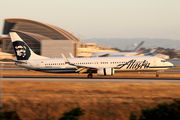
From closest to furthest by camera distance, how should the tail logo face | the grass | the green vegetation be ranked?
1. the green vegetation
2. the grass
3. the tail logo face

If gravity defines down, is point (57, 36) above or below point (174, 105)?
above

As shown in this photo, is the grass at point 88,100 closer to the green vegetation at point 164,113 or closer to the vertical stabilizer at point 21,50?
the green vegetation at point 164,113

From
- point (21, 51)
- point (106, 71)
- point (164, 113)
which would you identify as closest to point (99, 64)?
point (106, 71)

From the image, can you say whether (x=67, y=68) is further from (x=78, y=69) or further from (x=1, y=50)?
(x=1, y=50)

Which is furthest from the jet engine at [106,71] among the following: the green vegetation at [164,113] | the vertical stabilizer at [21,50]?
the green vegetation at [164,113]

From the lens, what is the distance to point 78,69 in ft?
111

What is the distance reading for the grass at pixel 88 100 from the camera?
17.5m

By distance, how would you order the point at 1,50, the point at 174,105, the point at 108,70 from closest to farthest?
1. the point at 174,105
2. the point at 108,70
3. the point at 1,50

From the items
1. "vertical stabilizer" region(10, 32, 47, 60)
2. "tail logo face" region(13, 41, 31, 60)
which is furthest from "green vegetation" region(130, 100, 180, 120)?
"tail logo face" region(13, 41, 31, 60)

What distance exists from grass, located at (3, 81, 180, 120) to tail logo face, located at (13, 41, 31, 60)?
14261 mm

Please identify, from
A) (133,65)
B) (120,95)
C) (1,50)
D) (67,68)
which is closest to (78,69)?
(67,68)

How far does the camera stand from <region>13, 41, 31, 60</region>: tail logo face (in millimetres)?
36469

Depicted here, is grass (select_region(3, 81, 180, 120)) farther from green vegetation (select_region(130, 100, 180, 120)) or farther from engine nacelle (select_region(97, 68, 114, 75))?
engine nacelle (select_region(97, 68, 114, 75))

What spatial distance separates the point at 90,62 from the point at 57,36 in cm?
8123
